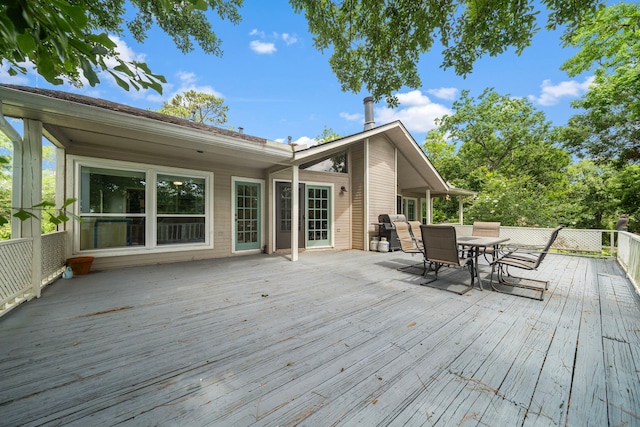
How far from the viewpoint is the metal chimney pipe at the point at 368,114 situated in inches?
351

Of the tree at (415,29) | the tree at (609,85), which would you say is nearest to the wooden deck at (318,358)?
→ the tree at (415,29)

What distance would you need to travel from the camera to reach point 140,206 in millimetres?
5180

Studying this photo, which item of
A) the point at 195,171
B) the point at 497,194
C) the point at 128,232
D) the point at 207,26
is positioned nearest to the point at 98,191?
the point at 128,232

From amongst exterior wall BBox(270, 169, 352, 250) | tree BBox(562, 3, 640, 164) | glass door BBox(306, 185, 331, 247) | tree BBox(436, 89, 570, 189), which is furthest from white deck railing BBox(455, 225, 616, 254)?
tree BBox(436, 89, 570, 189)

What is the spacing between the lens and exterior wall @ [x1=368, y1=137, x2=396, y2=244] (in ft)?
26.0

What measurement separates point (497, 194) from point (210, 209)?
11210mm

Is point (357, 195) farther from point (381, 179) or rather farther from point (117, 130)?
point (117, 130)

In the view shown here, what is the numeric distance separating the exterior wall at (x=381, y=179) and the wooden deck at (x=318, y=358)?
4.63 m

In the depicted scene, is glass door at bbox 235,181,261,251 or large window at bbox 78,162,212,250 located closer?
large window at bbox 78,162,212,250

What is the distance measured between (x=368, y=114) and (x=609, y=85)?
1037 centimetres

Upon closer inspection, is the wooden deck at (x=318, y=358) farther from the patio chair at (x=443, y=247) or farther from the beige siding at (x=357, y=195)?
the beige siding at (x=357, y=195)

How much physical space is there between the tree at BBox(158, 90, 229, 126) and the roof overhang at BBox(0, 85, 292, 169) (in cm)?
1445

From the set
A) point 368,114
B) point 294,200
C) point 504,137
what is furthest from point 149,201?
point 504,137

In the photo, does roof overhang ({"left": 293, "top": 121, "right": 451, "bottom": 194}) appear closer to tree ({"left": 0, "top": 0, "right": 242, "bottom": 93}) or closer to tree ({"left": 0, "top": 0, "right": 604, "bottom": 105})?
tree ({"left": 0, "top": 0, "right": 604, "bottom": 105})
